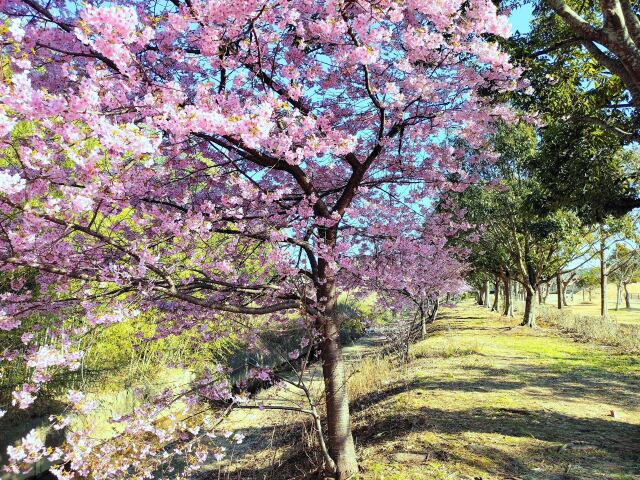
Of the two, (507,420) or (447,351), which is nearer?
(507,420)

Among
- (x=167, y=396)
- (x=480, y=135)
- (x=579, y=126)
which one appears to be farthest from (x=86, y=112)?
(x=579, y=126)

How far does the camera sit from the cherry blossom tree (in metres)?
2.79

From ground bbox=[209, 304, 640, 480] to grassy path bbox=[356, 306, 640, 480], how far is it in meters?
0.01

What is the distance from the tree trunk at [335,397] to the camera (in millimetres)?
4590

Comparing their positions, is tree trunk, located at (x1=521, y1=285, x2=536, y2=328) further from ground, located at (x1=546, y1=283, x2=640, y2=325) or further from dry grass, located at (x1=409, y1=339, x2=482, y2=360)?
ground, located at (x1=546, y1=283, x2=640, y2=325)

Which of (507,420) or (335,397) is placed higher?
(335,397)

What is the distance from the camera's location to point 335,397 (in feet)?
15.1

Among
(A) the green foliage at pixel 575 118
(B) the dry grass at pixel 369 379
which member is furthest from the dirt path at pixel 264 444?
(A) the green foliage at pixel 575 118

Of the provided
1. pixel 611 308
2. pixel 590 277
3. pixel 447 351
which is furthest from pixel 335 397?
pixel 590 277

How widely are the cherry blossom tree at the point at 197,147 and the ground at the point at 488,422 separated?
124 cm

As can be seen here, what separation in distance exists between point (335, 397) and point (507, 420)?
2.94 meters

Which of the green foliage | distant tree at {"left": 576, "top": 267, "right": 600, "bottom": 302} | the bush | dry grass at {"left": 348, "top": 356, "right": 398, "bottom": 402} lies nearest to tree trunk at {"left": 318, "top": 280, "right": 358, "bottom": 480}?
dry grass at {"left": 348, "top": 356, "right": 398, "bottom": 402}

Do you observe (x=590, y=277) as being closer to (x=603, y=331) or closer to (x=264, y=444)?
(x=603, y=331)

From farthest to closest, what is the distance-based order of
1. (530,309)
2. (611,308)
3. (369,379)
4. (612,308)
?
(612,308) → (611,308) → (530,309) → (369,379)
